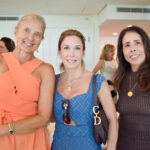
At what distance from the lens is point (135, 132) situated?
1.46m

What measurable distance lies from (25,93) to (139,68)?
1.05 meters

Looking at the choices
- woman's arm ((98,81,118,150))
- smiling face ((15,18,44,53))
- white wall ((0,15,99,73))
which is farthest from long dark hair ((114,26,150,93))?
white wall ((0,15,99,73))

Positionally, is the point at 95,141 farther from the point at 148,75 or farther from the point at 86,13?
the point at 86,13

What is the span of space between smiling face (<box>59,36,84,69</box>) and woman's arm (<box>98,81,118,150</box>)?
297mm

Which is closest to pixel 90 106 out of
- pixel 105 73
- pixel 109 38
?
pixel 105 73

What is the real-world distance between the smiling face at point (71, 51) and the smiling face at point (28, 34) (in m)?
0.26

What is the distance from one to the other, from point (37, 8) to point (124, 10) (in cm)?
259

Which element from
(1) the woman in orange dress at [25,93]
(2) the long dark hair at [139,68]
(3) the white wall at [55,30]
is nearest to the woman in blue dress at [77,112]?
(1) the woman in orange dress at [25,93]

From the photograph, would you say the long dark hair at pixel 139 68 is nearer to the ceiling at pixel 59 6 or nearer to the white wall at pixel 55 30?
the ceiling at pixel 59 6

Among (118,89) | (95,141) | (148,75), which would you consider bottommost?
(95,141)

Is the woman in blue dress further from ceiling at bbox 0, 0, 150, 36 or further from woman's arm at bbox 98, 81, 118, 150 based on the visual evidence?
ceiling at bbox 0, 0, 150, 36

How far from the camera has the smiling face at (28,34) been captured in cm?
125

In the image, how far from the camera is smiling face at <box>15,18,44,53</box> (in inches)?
49.1

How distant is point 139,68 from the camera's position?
1617 millimetres
